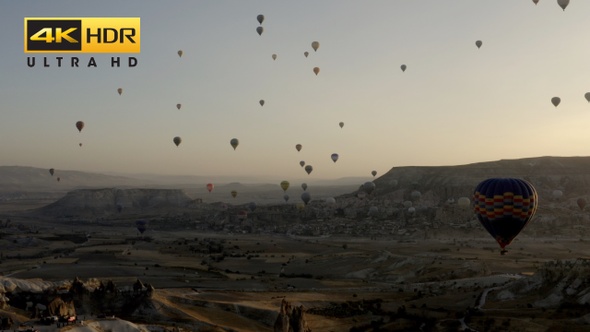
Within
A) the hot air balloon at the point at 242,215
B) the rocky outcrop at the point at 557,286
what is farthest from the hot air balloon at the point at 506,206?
the hot air balloon at the point at 242,215

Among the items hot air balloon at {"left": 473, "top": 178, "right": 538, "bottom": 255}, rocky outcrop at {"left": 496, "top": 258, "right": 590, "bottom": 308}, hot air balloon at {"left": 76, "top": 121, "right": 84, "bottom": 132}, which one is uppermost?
hot air balloon at {"left": 76, "top": 121, "right": 84, "bottom": 132}

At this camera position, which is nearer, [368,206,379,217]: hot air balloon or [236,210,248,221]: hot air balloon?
[368,206,379,217]: hot air balloon

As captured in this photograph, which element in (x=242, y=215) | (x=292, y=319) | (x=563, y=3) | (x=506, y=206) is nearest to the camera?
(x=292, y=319)

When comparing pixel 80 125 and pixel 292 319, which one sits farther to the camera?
pixel 80 125

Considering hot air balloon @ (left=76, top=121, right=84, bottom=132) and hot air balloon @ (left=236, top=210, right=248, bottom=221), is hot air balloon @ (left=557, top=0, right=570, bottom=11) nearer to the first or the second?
hot air balloon @ (left=76, top=121, right=84, bottom=132)

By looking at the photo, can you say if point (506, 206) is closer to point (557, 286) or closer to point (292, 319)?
point (557, 286)

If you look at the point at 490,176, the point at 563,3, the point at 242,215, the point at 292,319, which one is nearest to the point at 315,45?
the point at 563,3

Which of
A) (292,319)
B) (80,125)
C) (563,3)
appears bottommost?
(292,319)

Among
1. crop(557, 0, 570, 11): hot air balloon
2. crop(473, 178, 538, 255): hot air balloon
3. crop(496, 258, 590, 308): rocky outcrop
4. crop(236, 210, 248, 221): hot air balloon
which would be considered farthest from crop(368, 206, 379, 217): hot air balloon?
crop(473, 178, 538, 255): hot air balloon
